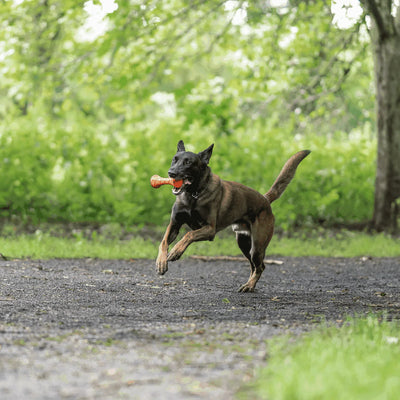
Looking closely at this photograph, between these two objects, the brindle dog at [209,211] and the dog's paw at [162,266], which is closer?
the dog's paw at [162,266]

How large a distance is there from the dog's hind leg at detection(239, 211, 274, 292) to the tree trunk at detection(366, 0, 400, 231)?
6494mm

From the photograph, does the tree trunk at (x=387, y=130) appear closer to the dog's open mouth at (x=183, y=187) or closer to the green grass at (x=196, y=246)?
the green grass at (x=196, y=246)

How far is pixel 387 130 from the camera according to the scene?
12.3 meters

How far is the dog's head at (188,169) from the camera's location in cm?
566

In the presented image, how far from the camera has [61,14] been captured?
11562 mm

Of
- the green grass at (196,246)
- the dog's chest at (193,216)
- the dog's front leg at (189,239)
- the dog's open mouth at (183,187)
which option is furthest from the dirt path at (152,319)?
the dog's open mouth at (183,187)

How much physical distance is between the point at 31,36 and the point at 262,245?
310 inches

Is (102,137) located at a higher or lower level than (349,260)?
higher

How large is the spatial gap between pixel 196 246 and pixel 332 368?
7822 millimetres

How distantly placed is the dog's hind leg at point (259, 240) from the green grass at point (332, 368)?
2.26 m

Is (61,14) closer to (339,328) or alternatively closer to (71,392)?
(339,328)

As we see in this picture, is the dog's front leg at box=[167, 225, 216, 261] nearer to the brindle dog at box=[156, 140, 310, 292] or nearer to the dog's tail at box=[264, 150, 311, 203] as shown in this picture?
the brindle dog at box=[156, 140, 310, 292]

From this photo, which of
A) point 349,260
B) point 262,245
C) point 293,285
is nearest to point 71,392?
point 262,245

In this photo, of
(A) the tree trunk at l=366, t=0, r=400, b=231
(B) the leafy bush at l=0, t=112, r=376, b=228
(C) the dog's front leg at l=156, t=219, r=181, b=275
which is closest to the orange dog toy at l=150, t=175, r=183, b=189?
(C) the dog's front leg at l=156, t=219, r=181, b=275
